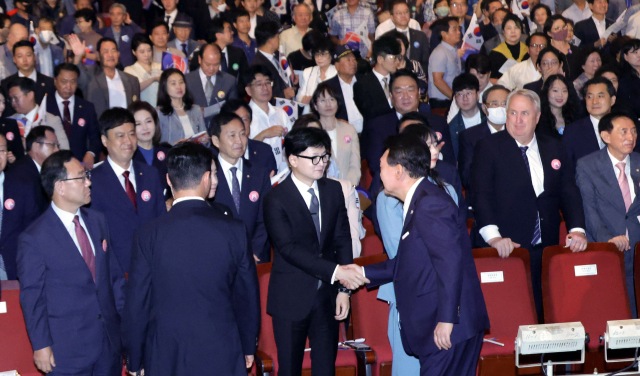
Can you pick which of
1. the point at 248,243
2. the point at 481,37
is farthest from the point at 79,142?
the point at 481,37

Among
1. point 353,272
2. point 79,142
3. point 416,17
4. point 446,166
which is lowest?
point 353,272

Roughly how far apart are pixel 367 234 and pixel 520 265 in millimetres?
1260

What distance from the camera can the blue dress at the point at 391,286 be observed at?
3.22 metres

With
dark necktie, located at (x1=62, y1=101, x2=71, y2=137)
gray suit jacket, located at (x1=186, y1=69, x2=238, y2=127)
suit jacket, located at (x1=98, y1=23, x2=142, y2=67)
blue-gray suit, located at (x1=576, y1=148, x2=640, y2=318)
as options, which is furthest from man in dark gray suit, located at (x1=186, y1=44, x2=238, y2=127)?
blue-gray suit, located at (x1=576, y1=148, x2=640, y2=318)

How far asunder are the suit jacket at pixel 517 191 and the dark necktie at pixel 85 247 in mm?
2369

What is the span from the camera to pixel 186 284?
2.87 m

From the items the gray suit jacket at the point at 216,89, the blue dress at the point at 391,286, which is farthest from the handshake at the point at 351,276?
the gray suit jacket at the point at 216,89

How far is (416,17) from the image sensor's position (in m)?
10.1

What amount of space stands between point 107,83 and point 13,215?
2602 millimetres

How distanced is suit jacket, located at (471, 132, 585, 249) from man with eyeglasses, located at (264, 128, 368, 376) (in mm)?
1222

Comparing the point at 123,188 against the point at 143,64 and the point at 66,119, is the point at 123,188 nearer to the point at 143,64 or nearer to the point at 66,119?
the point at 66,119

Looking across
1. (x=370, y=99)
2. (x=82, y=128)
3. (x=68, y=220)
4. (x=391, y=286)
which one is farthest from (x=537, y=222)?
(x=82, y=128)

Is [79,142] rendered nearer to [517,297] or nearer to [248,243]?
[248,243]

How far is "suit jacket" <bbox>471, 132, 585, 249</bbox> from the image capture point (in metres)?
4.22
